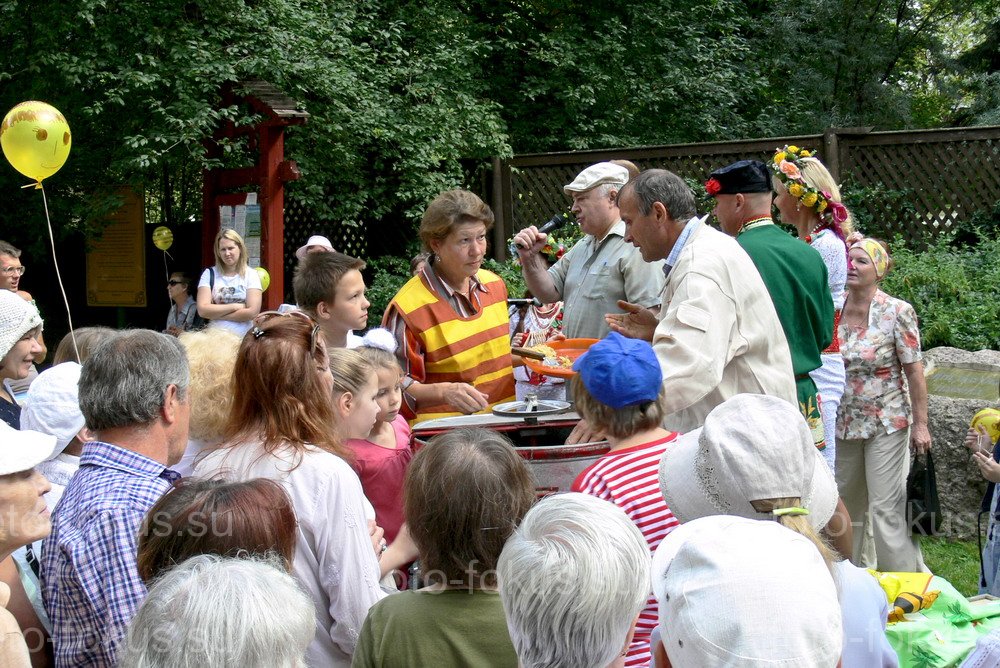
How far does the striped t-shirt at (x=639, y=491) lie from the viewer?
7.96 ft

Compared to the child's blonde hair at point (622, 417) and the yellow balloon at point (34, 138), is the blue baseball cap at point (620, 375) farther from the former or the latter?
the yellow balloon at point (34, 138)

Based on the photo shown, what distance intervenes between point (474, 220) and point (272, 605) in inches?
110

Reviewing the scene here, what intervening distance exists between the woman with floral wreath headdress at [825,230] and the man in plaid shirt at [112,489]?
339 cm

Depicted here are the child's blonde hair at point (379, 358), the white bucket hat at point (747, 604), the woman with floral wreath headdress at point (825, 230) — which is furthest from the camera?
the woman with floral wreath headdress at point (825, 230)

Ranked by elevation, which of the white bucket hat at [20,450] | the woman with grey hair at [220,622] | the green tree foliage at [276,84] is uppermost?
the green tree foliage at [276,84]

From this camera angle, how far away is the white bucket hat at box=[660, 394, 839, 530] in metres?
2.02

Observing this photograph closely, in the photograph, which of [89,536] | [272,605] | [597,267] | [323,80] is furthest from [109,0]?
[272,605]

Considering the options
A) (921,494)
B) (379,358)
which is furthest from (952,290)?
(379,358)

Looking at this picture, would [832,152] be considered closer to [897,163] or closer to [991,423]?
[897,163]

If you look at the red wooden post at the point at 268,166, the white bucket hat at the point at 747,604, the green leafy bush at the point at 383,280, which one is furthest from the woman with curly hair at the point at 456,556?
the green leafy bush at the point at 383,280

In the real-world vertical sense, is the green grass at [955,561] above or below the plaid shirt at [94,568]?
below

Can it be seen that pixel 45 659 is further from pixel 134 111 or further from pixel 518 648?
pixel 134 111

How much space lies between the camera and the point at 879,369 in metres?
5.06

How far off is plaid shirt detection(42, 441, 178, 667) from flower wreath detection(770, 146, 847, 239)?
364 centimetres
